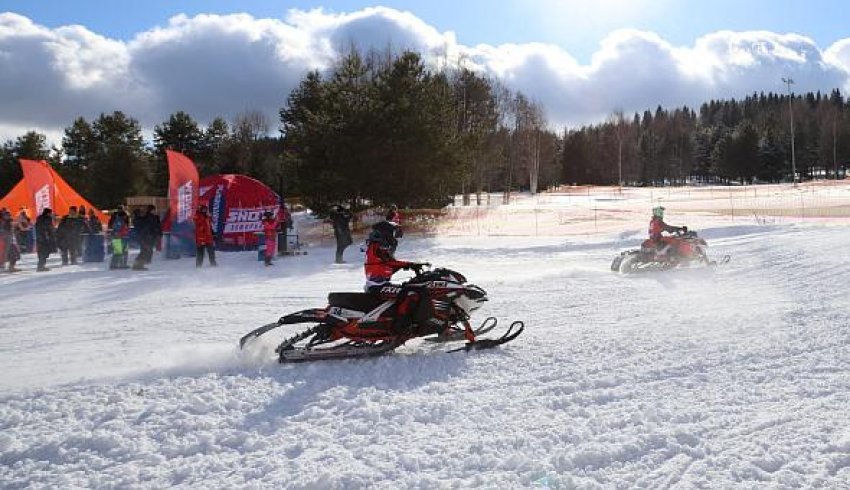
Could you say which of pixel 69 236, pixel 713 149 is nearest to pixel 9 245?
pixel 69 236

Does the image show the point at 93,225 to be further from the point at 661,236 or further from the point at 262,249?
the point at 661,236

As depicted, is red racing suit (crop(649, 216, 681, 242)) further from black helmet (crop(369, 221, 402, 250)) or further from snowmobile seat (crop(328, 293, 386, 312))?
snowmobile seat (crop(328, 293, 386, 312))

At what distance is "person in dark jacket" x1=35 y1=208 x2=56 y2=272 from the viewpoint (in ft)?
50.0

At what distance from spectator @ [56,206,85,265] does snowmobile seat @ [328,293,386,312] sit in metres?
12.7

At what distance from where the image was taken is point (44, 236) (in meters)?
15.7

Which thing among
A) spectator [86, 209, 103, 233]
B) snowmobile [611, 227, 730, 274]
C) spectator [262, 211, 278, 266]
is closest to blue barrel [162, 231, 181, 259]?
spectator [86, 209, 103, 233]

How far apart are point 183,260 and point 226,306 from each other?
8139 mm

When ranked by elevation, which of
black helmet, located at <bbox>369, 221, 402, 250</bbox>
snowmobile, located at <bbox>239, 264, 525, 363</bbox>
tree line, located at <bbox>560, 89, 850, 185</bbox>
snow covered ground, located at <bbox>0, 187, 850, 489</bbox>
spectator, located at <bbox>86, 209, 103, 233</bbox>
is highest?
tree line, located at <bbox>560, 89, 850, 185</bbox>

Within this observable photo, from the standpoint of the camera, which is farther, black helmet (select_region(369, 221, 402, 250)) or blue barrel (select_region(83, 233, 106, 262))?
blue barrel (select_region(83, 233, 106, 262))

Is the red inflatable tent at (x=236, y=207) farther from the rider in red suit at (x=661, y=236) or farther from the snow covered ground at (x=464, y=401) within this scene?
the rider in red suit at (x=661, y=236)

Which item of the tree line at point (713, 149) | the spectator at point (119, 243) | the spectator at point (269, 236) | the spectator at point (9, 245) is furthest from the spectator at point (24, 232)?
the tree line at point (713, 149)

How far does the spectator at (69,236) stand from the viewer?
16302mm

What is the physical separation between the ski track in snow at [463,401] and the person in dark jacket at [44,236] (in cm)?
641

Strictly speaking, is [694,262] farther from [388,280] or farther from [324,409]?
[324,409]
